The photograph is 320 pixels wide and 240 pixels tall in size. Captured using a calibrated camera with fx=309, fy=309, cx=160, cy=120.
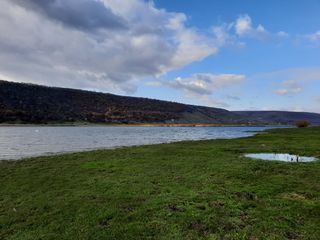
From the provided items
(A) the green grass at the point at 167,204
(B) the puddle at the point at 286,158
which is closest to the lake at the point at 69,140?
(A) the green grass at the point at 167,204

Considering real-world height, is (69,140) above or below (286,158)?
below

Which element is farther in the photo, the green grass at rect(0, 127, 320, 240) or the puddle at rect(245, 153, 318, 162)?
the puddle at rect(245, 153, 318, 162)

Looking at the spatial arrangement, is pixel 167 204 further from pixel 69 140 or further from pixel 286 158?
pixel 69 140

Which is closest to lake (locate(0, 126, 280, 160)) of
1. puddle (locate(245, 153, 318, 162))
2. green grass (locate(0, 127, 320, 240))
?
green grass (locate(0, 127, 320, 240))

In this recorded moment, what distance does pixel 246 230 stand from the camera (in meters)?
8.91

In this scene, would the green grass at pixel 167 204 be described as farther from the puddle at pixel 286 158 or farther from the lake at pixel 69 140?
the lake at pixel 69 140

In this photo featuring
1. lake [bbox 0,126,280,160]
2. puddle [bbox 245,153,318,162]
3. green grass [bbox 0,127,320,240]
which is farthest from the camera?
lake [bbox 0,126,280,160]

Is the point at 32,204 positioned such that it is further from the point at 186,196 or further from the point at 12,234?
the point at 186,196

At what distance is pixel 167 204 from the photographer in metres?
11.4

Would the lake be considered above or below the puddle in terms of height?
below

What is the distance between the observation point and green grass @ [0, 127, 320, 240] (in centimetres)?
917

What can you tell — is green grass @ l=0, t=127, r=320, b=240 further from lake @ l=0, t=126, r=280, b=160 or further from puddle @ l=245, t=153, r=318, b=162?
lake @ l=0, t=126, r=280, b=160

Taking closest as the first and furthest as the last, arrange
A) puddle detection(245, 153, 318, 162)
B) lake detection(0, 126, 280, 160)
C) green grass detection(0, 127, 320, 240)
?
green grass detection(0, 127, 320, 240), puddle detection(245, 153, 318, 162), lake detection(0, 126, 280, 160)

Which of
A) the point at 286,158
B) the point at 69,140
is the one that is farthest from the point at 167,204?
the point at 69,140
